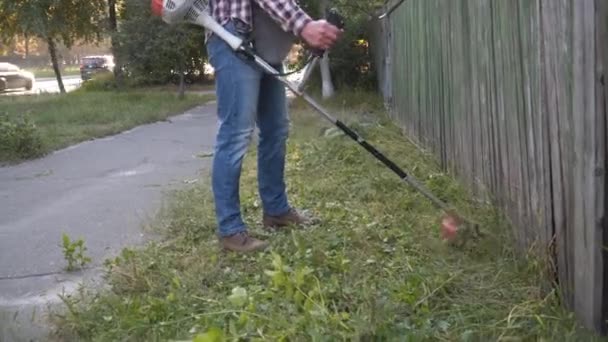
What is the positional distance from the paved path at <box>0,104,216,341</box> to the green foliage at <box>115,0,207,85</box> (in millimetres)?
7168

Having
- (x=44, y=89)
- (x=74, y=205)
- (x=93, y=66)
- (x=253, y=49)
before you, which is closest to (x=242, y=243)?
(x=253, y=49)

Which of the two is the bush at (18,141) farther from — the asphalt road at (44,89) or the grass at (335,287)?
the asphalt road at (44,89)

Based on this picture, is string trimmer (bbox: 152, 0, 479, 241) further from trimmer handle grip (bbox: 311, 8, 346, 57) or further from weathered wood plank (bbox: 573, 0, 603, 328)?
weathered wood plank (bbox: 573, 0, 603, 328)

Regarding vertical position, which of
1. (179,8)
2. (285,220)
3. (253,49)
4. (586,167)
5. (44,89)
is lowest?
(44,89)

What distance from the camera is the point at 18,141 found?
738cm

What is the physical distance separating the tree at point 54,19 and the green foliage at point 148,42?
12.0 feet

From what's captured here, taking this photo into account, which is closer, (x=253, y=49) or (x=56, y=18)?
(x=253, y=49)

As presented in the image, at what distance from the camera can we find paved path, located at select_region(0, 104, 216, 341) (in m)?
3.18

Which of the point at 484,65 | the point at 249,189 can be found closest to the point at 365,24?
the point at 249,189

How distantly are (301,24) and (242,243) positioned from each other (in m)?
1.06

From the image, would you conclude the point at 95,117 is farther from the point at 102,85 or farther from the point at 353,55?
the point at 102,85

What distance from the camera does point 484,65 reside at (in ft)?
12.2

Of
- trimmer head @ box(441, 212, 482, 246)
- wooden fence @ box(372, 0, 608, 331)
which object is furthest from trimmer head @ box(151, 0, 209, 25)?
trimmer head @ box(441, 212, 482, 246)

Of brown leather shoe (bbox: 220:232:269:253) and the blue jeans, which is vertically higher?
the blue jeans
